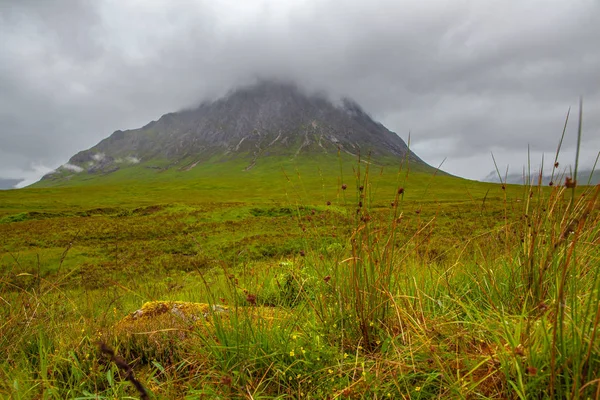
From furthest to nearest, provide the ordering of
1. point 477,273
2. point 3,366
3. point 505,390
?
point 477,273 < point 3,366 < point 505,390

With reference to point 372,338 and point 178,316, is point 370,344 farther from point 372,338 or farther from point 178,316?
point 178,316

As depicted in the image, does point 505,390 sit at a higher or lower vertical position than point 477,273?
lower

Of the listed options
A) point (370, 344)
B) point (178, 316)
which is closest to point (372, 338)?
Answer: point (370, 344)

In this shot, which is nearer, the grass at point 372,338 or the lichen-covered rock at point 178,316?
the grass at point 372,338

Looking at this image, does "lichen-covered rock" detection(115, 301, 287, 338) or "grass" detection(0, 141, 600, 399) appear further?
"lichen-covered rock" detection(115, 301, 287, 338)

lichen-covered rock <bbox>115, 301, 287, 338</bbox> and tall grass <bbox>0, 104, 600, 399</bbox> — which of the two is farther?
lichen-covered rock <bbox>115, 301, 287, 338</bbox>

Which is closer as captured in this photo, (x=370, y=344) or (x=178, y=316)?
(x=370, y=344)

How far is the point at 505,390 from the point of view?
1.86 meters

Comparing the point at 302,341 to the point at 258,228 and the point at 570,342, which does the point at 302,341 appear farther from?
the point at 258,228

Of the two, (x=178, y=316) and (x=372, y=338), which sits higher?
(x=372, y=338)

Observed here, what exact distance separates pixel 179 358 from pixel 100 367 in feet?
2.13

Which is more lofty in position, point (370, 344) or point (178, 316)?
point (370, 344)

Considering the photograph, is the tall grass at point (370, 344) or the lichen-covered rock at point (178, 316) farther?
the lichen-covered rock at point (178, 316)

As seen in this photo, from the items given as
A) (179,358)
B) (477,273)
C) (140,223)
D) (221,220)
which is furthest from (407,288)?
(140,223)
